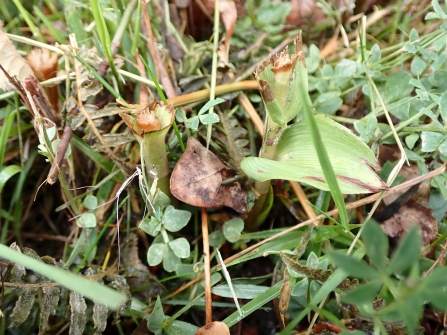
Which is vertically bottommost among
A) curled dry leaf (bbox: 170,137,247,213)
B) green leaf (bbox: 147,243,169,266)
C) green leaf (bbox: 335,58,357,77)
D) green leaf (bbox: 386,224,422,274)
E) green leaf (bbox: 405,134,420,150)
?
green leaf (bbox: 147,243,169,266)

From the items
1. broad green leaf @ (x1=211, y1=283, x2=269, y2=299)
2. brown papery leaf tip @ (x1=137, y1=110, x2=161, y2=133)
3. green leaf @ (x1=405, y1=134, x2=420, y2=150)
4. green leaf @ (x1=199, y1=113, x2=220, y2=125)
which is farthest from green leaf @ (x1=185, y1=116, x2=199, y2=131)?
green leaf @ (x1=405, y1=134, x2=420, y2=150)

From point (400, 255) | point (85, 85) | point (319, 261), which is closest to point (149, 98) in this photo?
point (85, 85)

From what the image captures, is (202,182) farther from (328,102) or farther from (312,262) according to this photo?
(328,102)

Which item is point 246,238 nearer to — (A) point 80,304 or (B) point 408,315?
(A) point 80,304

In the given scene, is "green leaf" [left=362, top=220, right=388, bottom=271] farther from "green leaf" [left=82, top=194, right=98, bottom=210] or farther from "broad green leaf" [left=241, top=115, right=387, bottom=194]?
"green leaf" [left=82, top=194, right=98, bottom=210]

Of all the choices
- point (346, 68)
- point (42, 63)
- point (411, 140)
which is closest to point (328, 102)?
point (346, 68)
